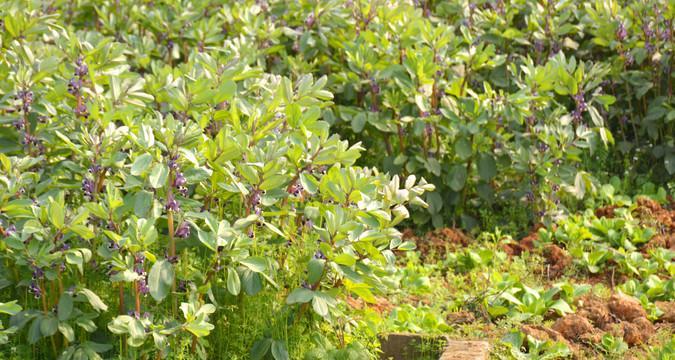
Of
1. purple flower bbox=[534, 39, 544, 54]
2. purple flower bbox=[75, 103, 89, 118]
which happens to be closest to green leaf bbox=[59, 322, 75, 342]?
purple flower bbox=[75, 103, 89, 118]

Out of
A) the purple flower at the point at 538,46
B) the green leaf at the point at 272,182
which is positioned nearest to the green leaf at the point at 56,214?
the green leaf at the point at 272,182

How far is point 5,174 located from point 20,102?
2.13 feet

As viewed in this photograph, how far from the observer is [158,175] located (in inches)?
132

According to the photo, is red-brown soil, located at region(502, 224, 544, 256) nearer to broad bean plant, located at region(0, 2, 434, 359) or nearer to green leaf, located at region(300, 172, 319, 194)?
broad bean plant, located at region(0, 2, 434, 359)

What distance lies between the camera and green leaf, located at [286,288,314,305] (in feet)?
11.7

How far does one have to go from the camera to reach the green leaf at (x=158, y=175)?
3.33 metres

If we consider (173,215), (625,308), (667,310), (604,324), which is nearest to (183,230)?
(173,215)

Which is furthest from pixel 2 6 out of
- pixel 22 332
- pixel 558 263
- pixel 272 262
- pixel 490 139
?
pixel 558 263

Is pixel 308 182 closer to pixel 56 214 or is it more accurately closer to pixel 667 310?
pixel 56 214

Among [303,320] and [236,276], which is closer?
[236,276]

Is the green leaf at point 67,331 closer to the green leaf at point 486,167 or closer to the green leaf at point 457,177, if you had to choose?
the green leaf at point 457,177

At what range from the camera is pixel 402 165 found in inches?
229

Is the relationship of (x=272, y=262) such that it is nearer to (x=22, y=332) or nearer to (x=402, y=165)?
(x=22, y=332)

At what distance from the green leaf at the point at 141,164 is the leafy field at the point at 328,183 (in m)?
0.04
